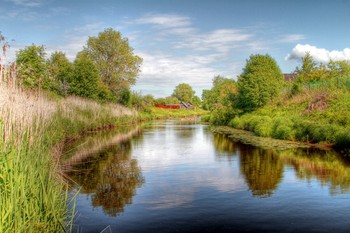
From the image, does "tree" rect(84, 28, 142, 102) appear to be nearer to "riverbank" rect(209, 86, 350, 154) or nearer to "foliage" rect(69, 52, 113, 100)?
"foliage" rect(69, 52, 113, 100)

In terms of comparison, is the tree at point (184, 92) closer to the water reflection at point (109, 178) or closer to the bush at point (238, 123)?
the bush at point (238, 123)

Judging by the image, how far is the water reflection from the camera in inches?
382

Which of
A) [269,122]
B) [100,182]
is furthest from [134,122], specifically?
[100,182]

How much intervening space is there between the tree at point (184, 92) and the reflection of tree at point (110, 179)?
481 ft

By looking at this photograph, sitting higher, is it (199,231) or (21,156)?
(21,156)

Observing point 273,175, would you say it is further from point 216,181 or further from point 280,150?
point 280,150

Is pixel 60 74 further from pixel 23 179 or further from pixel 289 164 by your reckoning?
pixel 23 179

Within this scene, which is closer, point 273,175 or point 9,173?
point 9,173

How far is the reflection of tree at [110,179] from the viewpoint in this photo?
9.71 metres

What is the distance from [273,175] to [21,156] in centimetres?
922

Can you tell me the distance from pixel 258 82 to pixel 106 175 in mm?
26467

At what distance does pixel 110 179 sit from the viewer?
40.6 feet

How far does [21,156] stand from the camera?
6344mm

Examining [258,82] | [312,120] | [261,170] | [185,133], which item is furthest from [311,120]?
[258,82]
